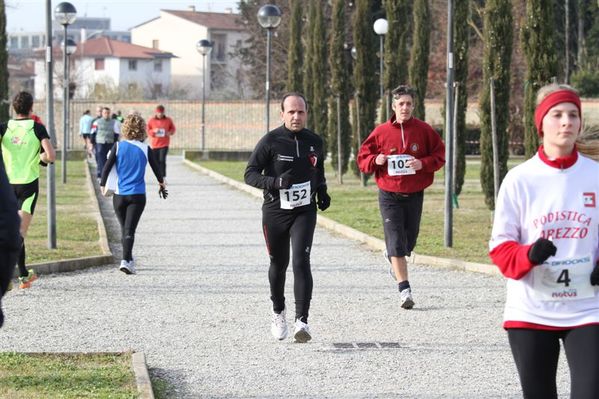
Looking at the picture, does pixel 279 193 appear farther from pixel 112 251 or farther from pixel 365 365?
pixel 112 251

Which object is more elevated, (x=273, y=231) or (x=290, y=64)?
(x=290, y=64)

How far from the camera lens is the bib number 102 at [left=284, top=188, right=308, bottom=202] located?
386 inches

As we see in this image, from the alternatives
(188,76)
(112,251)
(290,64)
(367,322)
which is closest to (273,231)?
(367,322)

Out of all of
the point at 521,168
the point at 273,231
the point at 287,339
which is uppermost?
the point at 521,168

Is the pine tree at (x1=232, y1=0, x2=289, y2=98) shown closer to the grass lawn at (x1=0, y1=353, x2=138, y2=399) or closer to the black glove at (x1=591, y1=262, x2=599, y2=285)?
the grass lawn at (x1=0, y1=353, x2=138, y2=399)

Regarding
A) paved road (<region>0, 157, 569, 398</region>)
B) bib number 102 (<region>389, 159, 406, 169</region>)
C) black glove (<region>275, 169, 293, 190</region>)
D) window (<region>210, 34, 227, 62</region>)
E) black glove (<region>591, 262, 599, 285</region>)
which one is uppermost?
window (<region>210, 34, 227, 62</region>)

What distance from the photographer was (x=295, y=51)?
137 feet

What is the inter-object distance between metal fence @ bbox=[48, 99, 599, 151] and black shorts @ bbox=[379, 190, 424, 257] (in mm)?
44966

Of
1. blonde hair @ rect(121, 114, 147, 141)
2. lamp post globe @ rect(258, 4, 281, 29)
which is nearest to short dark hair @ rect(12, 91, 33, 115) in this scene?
blonde hair @ rect(121, 114, 147, 141)

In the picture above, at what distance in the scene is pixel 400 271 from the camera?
11883 millimetres

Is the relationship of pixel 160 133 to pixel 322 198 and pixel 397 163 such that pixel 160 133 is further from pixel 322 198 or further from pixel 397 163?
pixel 322 198

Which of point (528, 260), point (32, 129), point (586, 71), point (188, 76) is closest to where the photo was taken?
point (528, 260)

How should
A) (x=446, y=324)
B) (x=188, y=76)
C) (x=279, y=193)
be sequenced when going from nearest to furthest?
(x=279, y=193), (x=446, y=324), (x=188, y=76)

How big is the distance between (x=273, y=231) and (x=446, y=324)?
1.85 m
